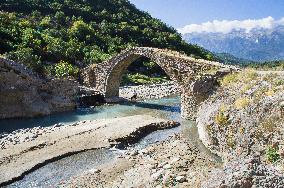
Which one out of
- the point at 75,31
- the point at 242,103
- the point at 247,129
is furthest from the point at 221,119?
the point at 75,31

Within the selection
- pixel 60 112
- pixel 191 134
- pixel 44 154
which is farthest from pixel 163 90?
pixel 44 154

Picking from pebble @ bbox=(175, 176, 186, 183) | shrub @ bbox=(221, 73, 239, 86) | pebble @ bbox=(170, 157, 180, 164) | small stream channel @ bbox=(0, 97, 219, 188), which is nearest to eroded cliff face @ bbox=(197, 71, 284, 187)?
shrub @ bbox=(221, 73, 239, 86)

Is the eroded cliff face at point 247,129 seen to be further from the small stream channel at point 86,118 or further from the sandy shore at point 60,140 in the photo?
the sandy shore at point 60,140

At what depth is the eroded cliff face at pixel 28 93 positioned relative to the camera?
41938 mm

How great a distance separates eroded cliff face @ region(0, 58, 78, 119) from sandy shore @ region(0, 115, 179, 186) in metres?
7.69

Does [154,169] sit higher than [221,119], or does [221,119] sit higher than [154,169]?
[221,119]

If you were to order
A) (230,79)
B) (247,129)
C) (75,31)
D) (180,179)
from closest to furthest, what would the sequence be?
(180,179)
(247,129)
(230,79)
(75,31)

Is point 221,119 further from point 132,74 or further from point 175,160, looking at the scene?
point 132,74

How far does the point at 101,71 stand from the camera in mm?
54875

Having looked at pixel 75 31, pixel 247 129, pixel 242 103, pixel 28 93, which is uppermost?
pixel 75 31

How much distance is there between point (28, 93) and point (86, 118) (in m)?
7.10

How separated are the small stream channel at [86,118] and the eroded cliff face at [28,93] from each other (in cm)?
137

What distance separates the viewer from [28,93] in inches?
1708

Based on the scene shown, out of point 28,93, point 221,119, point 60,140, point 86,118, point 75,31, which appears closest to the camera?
point 221,119
